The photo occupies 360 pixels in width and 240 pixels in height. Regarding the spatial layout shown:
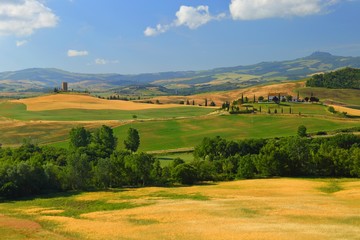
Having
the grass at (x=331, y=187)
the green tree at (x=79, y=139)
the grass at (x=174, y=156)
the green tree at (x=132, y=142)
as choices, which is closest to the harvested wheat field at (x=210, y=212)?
the grass at (x=331, y=187)

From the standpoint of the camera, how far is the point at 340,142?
110 metres

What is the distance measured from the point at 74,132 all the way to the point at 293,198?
76045mm

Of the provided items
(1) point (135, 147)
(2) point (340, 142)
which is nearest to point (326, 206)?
(2) point (340, 142)

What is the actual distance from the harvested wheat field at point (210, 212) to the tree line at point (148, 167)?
6885 millimetres

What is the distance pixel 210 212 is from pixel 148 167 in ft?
106

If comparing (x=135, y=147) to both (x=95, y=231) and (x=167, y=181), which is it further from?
(x=95, y=231)

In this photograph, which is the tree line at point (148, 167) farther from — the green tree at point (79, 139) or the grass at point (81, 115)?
the grass at point (81, 115)

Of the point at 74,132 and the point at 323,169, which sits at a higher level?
the point at 74,132

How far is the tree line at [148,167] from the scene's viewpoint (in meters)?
78.9

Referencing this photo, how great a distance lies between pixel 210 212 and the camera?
180ft

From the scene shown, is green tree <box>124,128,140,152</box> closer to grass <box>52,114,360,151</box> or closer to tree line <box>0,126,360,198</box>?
grass <box>52,114,360,151</box>

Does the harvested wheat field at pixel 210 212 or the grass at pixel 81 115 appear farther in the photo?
the grass at pixel 81 115

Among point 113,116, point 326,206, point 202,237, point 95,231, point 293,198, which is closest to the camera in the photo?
point 202,237

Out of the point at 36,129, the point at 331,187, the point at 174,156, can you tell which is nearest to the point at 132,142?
the point at 174,156
